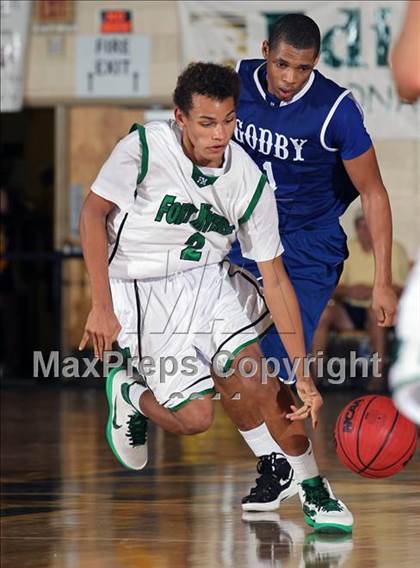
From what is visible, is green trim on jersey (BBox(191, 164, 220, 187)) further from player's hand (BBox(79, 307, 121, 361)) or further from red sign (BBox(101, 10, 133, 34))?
red sign (BBox(101, 10, 133, 34))

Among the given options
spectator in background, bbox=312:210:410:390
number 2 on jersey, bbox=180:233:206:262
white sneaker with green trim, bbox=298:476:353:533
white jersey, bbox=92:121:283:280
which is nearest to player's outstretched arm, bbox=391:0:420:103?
white jersey, bbox=92:121:283:280

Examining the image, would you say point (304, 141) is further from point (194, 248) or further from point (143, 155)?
point (143, 155)

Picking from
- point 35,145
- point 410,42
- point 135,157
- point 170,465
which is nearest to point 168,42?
point 35,145

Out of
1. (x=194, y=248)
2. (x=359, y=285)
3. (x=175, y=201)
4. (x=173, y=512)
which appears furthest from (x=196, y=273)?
(x=359, y=285)

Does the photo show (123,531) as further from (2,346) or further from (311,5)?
(2,346)

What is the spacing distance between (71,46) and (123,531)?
8005 mm

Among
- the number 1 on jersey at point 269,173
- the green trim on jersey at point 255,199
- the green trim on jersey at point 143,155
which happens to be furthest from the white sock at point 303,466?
the green trim on jersey at point 143,155

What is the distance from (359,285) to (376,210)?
607 centimetres

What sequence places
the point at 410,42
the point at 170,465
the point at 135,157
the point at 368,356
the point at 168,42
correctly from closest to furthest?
the point at 410,42
the point at 135,157
the point at 170,465
the point at 368,356
the point at 168,42

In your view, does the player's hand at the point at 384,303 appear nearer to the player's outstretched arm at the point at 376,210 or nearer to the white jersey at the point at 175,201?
the player's outstretched arm at the point at 376,210

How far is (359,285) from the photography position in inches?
466

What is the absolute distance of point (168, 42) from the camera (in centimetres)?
1289

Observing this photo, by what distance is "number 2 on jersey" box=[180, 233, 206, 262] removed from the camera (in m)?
5.66

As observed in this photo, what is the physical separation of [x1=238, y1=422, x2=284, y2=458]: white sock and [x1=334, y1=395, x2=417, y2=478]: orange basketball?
0.31 meters
